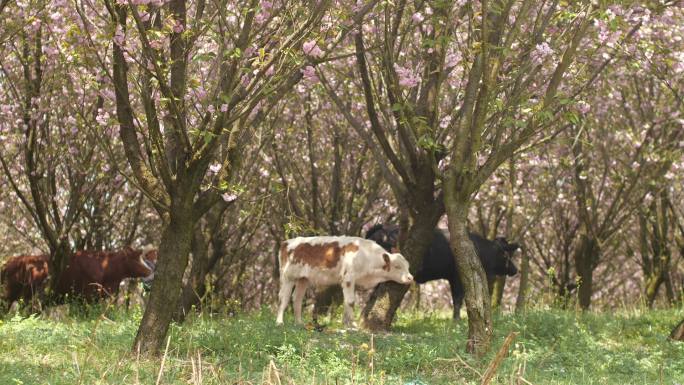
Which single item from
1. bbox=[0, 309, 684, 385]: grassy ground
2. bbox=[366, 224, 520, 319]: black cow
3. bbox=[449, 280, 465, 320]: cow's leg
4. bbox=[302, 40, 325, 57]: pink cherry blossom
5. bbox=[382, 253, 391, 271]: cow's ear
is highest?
bbox=[302, 40, 325, 57]: pink cherry blossom

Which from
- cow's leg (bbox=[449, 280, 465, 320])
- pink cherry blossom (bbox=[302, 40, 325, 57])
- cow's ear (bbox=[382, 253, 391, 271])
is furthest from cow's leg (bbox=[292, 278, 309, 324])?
pink cherry blossom (bbox=[302, 40, 325, 57])

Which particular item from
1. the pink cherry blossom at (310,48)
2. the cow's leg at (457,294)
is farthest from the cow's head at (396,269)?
the pink cherry blossom at (310,48)

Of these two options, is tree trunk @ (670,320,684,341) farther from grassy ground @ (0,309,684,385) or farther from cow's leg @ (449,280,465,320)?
cow's leg @ (449,280,465,320)

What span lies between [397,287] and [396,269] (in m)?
0.57

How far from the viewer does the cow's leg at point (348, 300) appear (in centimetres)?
1342

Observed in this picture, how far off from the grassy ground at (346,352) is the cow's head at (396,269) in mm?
809

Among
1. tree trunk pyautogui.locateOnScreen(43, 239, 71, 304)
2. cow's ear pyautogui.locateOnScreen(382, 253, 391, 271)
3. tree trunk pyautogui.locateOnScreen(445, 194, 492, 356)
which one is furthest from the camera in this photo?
tree trunk pyautogui.locateOnScreen(43, 239, 71, 304)

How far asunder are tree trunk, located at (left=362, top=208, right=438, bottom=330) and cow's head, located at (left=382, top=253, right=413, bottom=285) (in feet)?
1.69

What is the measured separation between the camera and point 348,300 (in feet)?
44.4

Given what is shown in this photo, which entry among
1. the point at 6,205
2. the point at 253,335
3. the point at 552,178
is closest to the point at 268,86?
the point at 253,335

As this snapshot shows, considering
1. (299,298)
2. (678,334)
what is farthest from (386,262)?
(678,334)

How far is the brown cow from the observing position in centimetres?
1695

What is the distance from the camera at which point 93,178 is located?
18.3 m

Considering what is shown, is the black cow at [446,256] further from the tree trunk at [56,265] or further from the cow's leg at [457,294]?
the tree trunk at [56,265]
